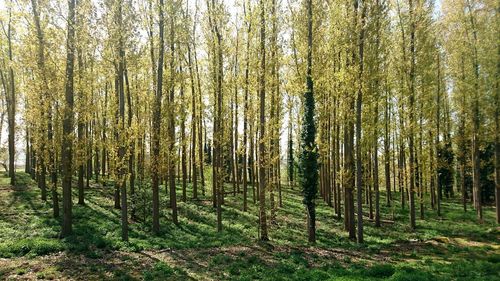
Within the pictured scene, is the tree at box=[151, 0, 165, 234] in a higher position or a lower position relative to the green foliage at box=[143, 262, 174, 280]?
higher

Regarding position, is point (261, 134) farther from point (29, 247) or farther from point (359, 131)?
point (29, 247)

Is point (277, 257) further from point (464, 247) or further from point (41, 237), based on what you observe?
point (41, 237)

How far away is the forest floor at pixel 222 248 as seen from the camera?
11305 millimetres

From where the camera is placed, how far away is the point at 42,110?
1689cm

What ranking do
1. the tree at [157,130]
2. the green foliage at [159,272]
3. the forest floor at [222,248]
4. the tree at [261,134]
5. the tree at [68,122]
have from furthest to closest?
the tree at [157,130], the tree at [261,134], the tree at [68,122], the forest floor at [222,248], the green foliage at [159,272]

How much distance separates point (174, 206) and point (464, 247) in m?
14.9

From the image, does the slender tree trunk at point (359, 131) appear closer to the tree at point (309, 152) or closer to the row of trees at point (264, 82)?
the row of trees at point (264, 82)

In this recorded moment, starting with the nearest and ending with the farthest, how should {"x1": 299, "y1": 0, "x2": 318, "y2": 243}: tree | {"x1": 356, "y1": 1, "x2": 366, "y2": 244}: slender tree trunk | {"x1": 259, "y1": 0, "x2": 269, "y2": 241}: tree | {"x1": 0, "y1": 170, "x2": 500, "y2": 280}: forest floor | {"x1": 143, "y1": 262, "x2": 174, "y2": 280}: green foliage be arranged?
{"x1": 143, "y1": 262, "x2": 174, "y2": 280}: green foliage
{"x1": 0, "y1": 170, "x2": 500, "y2": 280}: forest floor
{"x1": 356, "y1": 1, "x2": 366, "y2": 244}: slender tree trunk
{"x1": 259, "y1": 0, "x2": 269, "y2": 241}: tree
{"x1": 299, "y1": 0, "x2": 318, "y2": 243}: tree

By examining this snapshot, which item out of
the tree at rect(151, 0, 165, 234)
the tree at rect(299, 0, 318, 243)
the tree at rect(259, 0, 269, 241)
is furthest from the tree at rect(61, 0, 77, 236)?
the tree at rect(299, 0, 318, 243)

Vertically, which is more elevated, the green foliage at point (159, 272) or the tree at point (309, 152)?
the tree at point (309, 152)

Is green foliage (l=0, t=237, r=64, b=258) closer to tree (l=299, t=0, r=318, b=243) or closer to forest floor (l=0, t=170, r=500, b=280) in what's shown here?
forest floor (l=0, t=170, r=500, b=280)

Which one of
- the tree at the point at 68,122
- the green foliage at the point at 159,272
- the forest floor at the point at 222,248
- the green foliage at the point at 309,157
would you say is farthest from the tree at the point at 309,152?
the tree at the point at 68,122

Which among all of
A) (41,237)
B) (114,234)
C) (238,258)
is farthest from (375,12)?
→ (41,237)

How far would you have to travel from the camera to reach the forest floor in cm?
1130
